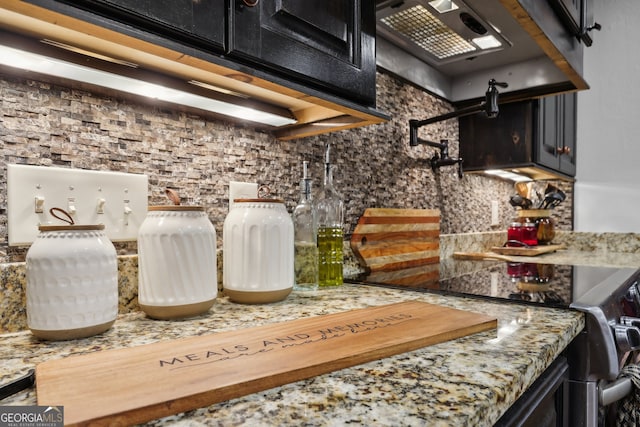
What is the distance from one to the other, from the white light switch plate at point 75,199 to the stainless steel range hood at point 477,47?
78cm

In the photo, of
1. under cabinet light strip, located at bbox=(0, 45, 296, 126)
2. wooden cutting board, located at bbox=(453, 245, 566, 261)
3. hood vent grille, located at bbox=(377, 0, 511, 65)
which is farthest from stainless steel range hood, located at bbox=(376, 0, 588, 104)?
wooden cutting board, located at bbox=(453, 245, 566, 261)

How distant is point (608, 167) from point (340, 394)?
2.87 metres

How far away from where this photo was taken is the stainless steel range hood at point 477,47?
1052mm

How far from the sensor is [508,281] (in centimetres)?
118

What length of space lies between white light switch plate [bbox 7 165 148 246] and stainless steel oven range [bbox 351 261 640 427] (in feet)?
1.99

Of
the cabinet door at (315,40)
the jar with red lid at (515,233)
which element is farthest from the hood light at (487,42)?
the jar with red lid at (515,233)

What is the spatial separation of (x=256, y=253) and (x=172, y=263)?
0.56 feet

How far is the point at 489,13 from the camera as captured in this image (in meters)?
1.08


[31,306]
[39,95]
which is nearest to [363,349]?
[31,306]

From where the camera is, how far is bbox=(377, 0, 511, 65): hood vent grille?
42.0 inches

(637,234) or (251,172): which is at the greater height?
(251,172)

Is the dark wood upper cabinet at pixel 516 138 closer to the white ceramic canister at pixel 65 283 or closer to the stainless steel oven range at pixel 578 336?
the stainless steel oven range at pixel 578 336

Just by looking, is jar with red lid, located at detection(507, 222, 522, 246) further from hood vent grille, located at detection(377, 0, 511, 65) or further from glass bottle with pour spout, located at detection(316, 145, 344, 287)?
glass bottle with pour spout, located at detection(316, 145, 344, 287)

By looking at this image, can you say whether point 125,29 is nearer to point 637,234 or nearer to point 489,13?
point 489,13
